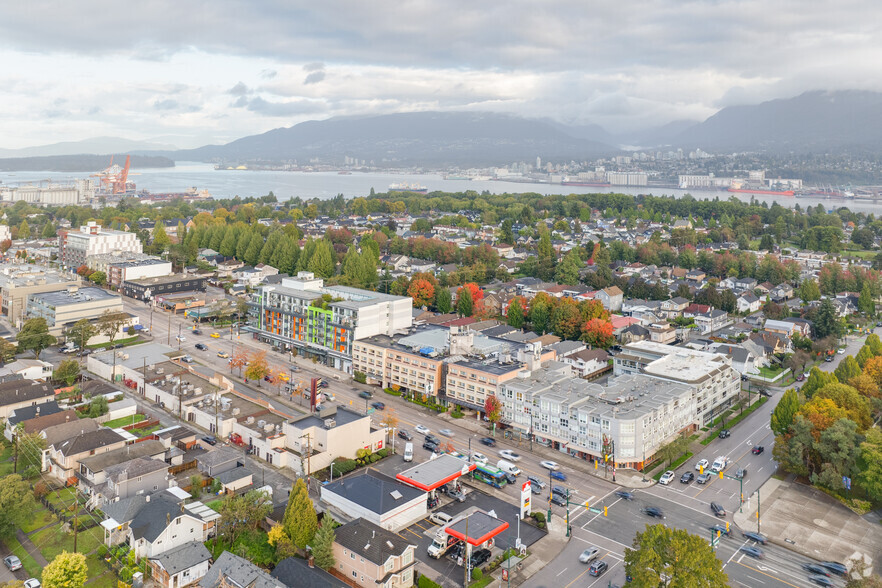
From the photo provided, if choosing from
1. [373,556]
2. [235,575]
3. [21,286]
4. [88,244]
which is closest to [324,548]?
[373,556]

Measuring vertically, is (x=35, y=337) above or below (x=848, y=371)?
Result: above

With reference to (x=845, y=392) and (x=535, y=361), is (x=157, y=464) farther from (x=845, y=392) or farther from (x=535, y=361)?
(x=845, y=392)

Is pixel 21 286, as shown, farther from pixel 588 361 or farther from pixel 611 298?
pixel 611 298

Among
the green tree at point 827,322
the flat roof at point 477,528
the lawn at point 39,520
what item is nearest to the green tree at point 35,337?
the lawn at point 39,520

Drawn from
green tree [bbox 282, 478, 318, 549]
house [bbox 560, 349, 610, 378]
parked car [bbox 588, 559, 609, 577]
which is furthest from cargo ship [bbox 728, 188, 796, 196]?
green tree [bbox 282, 478, 318, 549]

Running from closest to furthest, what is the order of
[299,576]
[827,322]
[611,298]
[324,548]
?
[299,576] < [324,548] < [827,322] < [611,298]

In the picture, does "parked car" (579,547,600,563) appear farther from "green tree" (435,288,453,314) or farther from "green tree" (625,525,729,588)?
"green tree" (435,288,453,314)
